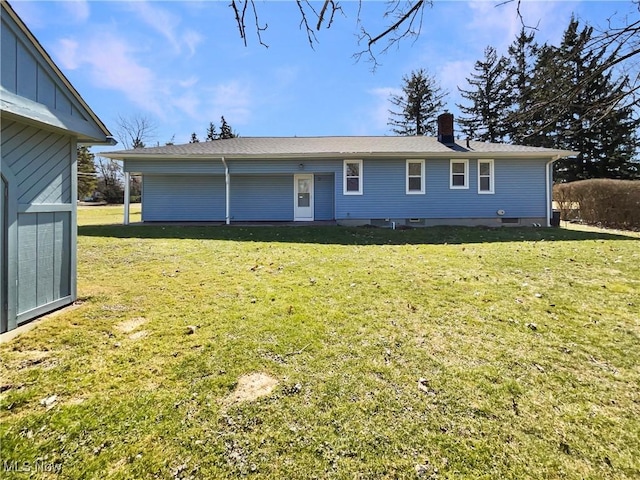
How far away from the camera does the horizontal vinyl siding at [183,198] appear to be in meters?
14.5

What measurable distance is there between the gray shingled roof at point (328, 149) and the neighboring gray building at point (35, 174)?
9223mm

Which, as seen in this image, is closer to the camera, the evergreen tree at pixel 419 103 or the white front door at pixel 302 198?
the white front door at pixel 302 198

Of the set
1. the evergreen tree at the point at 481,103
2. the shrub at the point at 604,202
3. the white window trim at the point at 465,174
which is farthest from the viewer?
the evergreen tree at the point at 481,103

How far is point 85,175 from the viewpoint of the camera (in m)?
39.5

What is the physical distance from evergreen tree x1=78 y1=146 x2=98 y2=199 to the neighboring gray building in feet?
140

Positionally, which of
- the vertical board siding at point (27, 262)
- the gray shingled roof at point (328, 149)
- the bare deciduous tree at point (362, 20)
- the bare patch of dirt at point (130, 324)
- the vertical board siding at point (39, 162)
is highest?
the gray shingled roof at point (328, 149)

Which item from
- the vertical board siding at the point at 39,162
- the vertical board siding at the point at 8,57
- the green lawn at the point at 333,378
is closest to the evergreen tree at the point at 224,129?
the green lawn at the point at 333,378

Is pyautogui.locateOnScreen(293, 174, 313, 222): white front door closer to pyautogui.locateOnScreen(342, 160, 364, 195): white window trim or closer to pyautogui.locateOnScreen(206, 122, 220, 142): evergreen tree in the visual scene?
pyautogui.locateOnScreen(342, 160, 364, 195): white window trim

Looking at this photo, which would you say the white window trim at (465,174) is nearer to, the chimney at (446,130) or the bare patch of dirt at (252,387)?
the chimney at (446,130)

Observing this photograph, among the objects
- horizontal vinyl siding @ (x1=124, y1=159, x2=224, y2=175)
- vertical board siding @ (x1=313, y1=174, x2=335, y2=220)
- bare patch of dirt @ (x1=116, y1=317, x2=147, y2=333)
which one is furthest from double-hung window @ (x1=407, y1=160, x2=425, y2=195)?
bare patch of dirt @ (x1=116, y1=317, x2=147, y2=333)

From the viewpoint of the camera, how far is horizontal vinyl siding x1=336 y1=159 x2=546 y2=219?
13.4m

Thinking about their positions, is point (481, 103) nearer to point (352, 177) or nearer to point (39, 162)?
point (352, 177)

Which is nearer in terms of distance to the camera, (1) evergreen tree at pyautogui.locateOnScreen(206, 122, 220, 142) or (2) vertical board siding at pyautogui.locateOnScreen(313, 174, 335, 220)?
(2) vertical board siding at pyautogui.locateOnScreen(313, 174, 335, 220)

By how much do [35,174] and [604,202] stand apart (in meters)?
19.3
